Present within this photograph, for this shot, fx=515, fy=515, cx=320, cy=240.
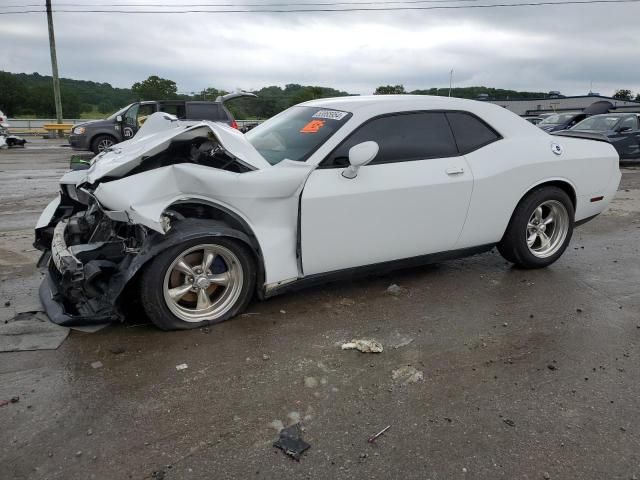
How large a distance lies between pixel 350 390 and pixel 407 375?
392 mm

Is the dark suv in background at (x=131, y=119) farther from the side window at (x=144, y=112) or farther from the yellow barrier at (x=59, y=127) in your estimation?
the yellow barrier at (x=59, y=127)

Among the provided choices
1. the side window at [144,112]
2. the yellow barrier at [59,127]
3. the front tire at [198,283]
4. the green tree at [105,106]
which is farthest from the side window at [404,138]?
the green tree at [105,106]

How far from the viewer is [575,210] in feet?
16.3

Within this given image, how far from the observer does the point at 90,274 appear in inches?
128

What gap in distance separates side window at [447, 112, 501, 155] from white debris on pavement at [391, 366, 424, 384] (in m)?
2.01

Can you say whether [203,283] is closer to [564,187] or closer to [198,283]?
[198,283]

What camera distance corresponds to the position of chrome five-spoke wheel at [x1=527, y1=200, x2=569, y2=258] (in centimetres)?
485

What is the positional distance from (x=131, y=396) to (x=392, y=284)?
243cm

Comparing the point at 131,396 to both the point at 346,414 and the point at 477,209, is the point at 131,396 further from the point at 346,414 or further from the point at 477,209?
the point at 477,209

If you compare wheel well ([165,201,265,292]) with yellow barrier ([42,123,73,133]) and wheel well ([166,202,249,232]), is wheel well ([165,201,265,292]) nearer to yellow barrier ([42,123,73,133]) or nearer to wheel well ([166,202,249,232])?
wheel well ([166,202,249,232])

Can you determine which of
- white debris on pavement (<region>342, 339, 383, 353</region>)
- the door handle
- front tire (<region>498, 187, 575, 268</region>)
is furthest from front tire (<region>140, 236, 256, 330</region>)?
front tire (<region>498, 187, 575, 268</region>)

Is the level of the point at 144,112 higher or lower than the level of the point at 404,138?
higher

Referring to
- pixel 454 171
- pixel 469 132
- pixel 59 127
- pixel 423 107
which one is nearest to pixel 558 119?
pixel 469 132

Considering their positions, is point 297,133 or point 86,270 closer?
point 86,270
